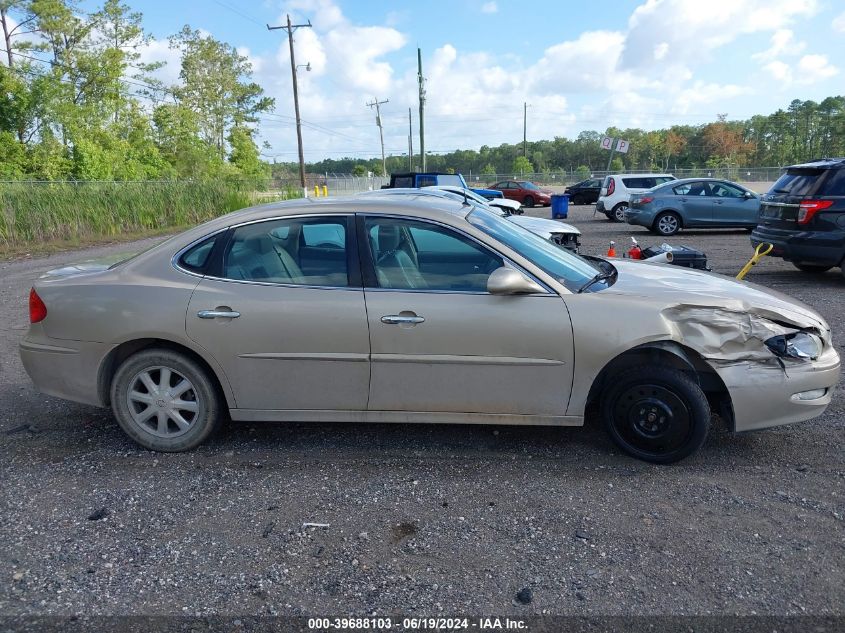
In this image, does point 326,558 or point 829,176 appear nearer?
point 326,558

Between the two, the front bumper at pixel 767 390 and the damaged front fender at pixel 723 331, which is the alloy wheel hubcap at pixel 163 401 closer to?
the damaged front fender at pixel 723 331

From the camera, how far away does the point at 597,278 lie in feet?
13.2

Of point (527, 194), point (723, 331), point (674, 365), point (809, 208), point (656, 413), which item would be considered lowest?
point (527, 194)

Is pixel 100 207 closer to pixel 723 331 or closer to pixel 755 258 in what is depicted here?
pixel 755 258

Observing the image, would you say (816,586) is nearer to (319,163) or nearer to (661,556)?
(661,556)

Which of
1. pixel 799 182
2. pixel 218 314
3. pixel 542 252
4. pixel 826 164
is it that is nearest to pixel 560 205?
pixel 799 182

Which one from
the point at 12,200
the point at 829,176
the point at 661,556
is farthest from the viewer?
the point at 12,200

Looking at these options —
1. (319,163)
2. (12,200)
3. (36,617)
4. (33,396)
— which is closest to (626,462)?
(36,617)

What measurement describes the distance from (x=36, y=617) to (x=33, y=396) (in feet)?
10.1

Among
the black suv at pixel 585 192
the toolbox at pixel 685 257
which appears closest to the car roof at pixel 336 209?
the toolbox at pixel 685 257

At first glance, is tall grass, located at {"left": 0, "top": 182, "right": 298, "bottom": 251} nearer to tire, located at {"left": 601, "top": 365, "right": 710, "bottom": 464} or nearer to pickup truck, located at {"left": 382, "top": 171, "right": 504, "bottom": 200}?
pickup truck, located at {"left": 382, "top": 171, "right": 504, "bottom": 200}

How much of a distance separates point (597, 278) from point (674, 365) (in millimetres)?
713

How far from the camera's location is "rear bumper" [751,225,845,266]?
8.77 m

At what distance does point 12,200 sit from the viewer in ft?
55.7
